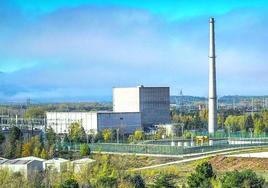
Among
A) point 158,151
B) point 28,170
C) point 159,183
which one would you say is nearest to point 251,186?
point 159,183

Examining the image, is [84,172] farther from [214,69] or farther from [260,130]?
[260,130]

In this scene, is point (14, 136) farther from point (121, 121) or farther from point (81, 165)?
point (121, 121)

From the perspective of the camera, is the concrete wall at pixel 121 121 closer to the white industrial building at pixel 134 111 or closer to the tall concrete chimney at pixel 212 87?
the white industrial building at pixel 134 111

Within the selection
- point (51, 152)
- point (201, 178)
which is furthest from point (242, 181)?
point (51, 152)

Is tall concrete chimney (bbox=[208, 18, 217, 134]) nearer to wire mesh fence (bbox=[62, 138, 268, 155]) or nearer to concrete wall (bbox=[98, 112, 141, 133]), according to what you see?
wire mesh fence (bbox=[62, 138, 268, 155])

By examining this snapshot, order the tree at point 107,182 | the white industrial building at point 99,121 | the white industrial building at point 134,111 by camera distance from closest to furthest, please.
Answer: the tree at point 107,182 < the white industrial building at point 99,121 < the white industrial building at point 134,111

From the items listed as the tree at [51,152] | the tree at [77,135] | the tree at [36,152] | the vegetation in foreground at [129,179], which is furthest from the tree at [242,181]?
the tree at [77,135]
